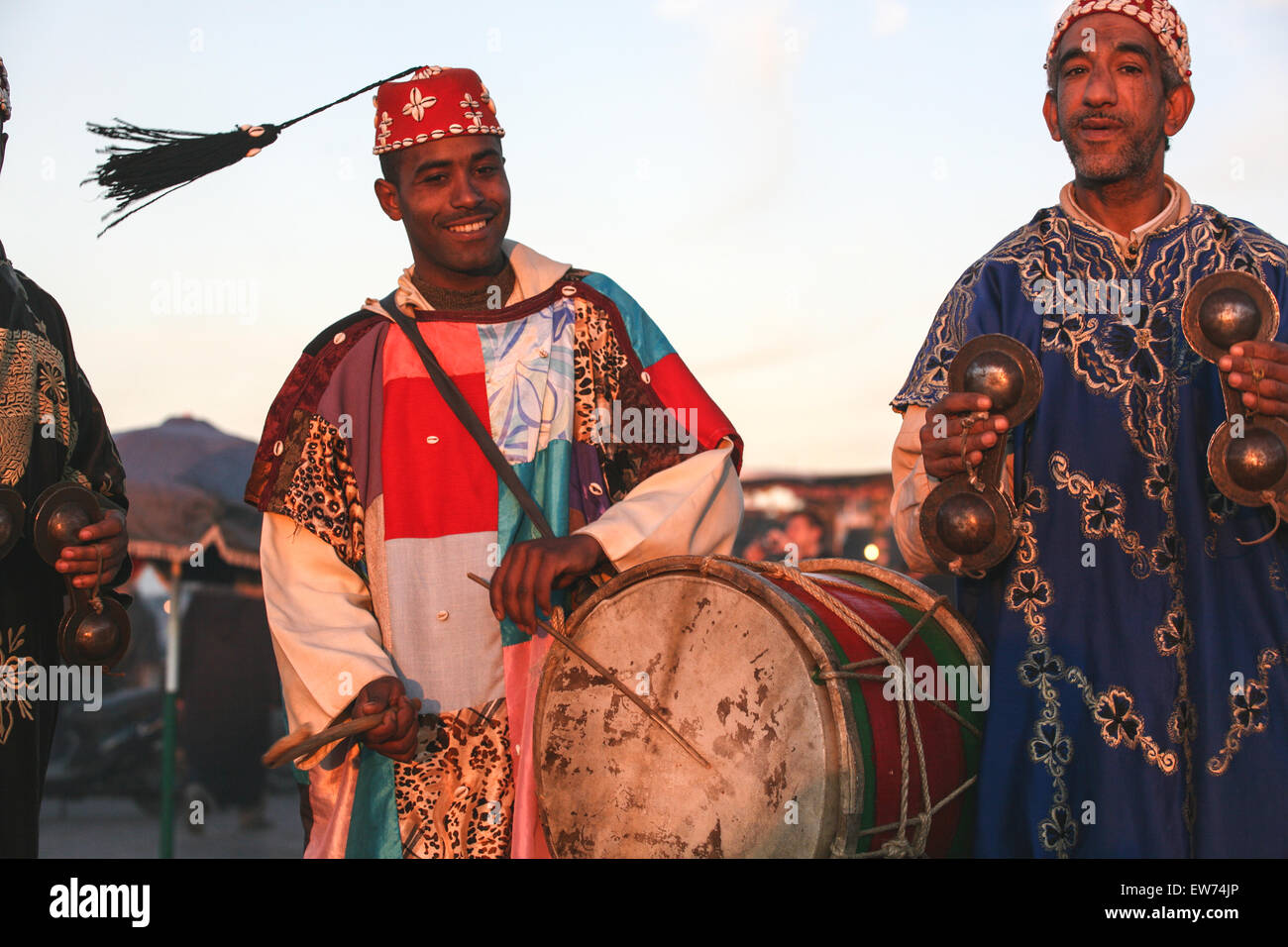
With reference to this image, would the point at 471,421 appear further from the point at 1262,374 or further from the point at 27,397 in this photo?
the point at 1262,374

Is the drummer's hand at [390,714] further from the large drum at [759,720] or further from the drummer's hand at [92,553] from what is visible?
the drummer's hand at [92,553]

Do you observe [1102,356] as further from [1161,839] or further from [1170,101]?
[1161,839]

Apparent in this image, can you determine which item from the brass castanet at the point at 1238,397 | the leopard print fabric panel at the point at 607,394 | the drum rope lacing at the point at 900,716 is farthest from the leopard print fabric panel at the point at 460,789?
the brass castanet at the point at 1238,397

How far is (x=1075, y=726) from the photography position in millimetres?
3359

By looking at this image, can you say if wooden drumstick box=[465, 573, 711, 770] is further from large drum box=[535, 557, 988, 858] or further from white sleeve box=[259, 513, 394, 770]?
white sleeve box=[259, 513, 394, 770]

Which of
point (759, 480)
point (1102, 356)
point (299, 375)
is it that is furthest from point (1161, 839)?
point (759, 480)

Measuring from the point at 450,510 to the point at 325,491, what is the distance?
0.33m

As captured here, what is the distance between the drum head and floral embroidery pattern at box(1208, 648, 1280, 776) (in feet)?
2.91

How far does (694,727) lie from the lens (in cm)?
326

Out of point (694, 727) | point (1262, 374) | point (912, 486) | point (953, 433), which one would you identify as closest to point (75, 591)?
point (694, 727)

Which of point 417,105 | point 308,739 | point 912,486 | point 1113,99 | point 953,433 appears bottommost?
point 308,739

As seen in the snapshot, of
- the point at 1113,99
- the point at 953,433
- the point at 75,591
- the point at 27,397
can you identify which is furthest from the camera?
the point at 27,397

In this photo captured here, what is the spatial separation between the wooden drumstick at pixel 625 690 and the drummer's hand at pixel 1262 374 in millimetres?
1393

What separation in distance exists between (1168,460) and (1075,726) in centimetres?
66
